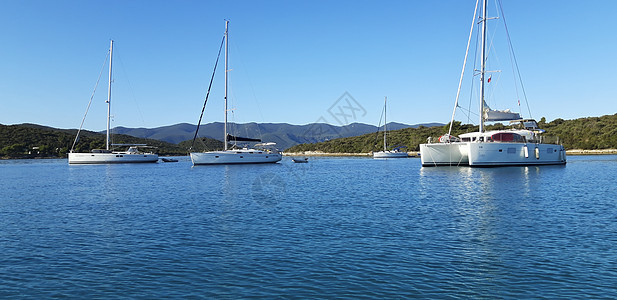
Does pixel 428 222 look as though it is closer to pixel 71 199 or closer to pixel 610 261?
pixel 610 261

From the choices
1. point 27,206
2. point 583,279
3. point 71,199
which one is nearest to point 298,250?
point 583,279

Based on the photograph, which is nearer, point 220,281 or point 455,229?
point 220,281

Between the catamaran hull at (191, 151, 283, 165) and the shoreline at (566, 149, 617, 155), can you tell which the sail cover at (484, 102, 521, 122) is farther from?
the shoreline at (566, 149, 617, 155)

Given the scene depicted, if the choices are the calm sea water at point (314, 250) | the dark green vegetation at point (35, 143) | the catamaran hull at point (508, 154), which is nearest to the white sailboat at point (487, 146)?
the catamaran hull at point (508, 154)

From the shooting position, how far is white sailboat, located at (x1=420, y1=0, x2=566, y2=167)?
54.5 metres

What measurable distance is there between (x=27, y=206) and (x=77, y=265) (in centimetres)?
1538

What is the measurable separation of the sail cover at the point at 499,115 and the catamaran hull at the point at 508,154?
189 inches

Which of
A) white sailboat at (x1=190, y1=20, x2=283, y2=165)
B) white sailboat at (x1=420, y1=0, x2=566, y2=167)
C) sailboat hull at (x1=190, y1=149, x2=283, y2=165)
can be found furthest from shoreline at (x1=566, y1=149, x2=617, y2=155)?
sailboat hull at (x1=190, y1=149, x2=283, y2=165)

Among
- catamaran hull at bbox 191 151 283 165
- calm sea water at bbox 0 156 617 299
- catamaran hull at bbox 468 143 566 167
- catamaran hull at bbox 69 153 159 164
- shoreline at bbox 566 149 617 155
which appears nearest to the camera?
calm sea water at bbox 0 156 617 299

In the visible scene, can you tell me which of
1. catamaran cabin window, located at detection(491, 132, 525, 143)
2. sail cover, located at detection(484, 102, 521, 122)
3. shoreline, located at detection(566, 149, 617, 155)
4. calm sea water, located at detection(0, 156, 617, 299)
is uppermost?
sail cover, located at detection(484, 102, 521, 122)

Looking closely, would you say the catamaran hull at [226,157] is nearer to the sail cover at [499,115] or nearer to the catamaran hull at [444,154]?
the catamaran hull at [444,154]

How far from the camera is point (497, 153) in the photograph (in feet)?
181

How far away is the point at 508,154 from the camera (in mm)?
56375

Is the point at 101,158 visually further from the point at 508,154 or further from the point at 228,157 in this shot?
the point at 508,154
